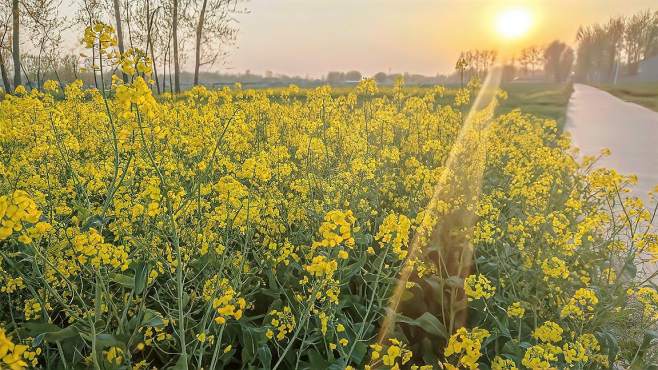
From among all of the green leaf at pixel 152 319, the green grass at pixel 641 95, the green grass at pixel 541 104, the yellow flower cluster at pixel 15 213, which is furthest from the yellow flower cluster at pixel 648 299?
the green grass at pixel 641 95

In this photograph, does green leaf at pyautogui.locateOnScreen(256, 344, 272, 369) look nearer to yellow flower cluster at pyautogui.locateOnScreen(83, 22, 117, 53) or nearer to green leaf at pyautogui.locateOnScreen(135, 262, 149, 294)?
green leaf at pyautogui.locateOnScreen(135, 262, 149, 294)

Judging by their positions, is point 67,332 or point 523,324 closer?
point 67,332

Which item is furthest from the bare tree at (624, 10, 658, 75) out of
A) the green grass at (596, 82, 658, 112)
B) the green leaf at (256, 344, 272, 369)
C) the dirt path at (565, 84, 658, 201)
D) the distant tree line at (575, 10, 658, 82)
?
the green leaf at (256, 344, 272, 369)

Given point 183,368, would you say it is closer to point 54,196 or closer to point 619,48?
point 54,196

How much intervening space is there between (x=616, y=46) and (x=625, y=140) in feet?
224

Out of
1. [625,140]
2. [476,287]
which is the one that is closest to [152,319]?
[476,287]

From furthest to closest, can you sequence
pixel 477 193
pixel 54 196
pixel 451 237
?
pixel 477 193
pixel 451 237
pixel 54 196

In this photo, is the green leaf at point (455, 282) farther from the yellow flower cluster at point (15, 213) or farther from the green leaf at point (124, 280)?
the yellow flower cluster at point (15, 213)

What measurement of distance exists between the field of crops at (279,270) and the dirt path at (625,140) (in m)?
2.80

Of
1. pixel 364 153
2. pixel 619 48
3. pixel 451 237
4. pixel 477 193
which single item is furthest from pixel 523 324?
pixel 619 48

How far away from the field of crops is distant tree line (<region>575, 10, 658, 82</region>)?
60.5 meters

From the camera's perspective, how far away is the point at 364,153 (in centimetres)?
475

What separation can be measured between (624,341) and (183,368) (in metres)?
2.58

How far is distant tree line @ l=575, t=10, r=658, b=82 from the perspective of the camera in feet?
197
